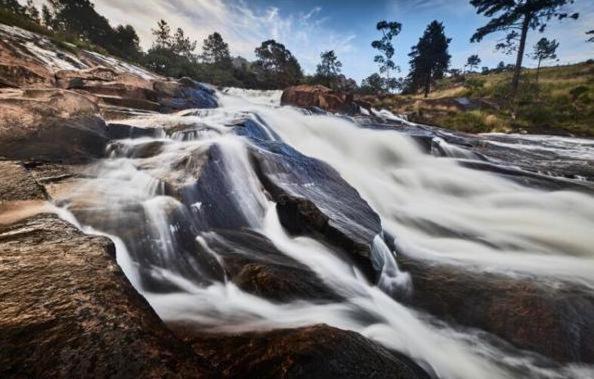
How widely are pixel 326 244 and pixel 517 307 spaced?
2460 millimetres

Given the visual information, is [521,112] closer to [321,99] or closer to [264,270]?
[321,99]

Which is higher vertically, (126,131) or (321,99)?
(321,99)

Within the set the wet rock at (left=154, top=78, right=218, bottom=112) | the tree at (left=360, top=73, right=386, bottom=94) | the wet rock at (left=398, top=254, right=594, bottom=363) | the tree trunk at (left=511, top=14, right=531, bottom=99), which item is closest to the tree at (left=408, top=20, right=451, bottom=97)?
the tree at (left=360, top=73, right=386, bottom=94)

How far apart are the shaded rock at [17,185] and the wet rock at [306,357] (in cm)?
310

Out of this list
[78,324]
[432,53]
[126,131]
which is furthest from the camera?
[432,53]

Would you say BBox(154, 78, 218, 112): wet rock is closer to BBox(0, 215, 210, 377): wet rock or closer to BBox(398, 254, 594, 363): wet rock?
BBox(0, 215, 210, 377): wet rock

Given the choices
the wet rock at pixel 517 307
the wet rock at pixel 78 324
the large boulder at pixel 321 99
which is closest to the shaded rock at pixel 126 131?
the wet rock at pixel 78 324

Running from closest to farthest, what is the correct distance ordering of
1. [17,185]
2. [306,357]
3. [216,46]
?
[306,357] < [17,185] < [216,46]

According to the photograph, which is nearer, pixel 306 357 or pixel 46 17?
pixel 306 357

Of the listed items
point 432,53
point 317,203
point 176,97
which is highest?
point 432,53

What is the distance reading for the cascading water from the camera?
3.34 metres

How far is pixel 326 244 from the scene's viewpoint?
189 inches

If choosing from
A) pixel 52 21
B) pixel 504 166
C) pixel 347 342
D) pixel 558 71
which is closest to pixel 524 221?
pixel 504 166

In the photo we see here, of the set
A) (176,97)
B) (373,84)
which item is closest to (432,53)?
(373,84)
